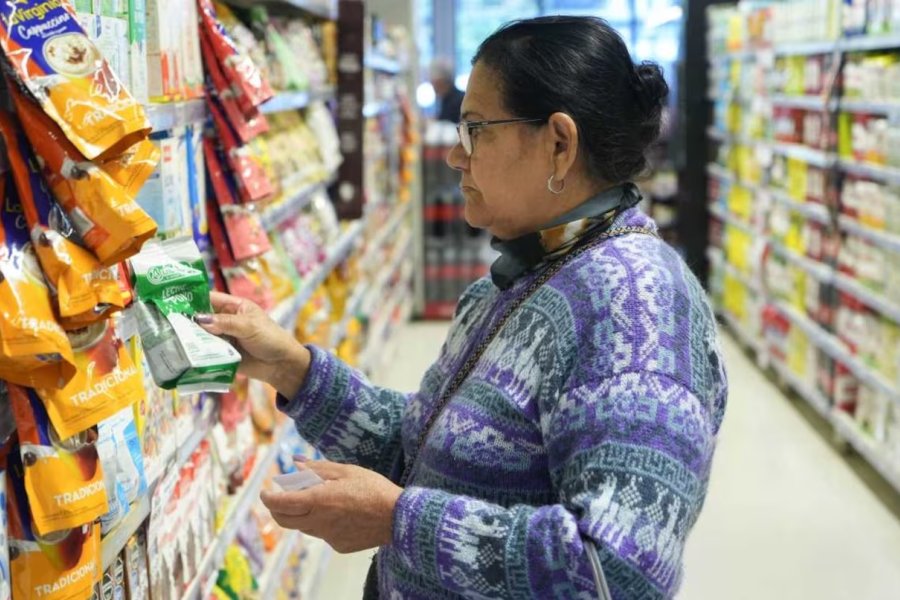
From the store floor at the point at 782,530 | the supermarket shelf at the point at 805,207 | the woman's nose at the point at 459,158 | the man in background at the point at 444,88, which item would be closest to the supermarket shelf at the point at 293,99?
the woman's nose at the point at 459,158

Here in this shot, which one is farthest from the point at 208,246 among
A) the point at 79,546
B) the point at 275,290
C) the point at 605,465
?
the point at 605,465

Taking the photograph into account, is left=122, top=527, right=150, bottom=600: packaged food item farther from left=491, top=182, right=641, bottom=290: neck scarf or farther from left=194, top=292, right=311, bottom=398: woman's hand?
left=491, top=182, right=641, bottom=290: neck scarf

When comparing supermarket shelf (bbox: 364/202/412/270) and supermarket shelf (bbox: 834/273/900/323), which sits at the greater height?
supermarket shelf (bbox: 364/202/412/270)

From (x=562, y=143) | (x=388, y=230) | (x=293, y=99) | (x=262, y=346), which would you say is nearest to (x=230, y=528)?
(x=262, y=346)

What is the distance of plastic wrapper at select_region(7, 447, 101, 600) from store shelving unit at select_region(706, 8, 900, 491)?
407 centimetres

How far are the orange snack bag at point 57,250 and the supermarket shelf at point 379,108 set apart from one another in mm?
4824

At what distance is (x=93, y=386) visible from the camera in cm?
136

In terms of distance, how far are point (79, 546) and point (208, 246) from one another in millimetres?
1193

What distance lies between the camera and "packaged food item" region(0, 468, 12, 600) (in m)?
1.30

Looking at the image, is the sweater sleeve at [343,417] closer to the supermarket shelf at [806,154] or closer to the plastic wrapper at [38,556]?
the plastic wrapper at [38,556]

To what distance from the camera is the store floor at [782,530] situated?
13.9 feet

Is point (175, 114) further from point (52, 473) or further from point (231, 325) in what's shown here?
point (52, 473)

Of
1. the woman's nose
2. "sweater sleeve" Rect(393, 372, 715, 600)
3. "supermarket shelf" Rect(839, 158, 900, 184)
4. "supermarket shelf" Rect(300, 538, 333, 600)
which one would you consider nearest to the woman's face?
the woman's nose

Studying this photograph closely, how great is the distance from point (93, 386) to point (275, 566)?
1.98 metres
